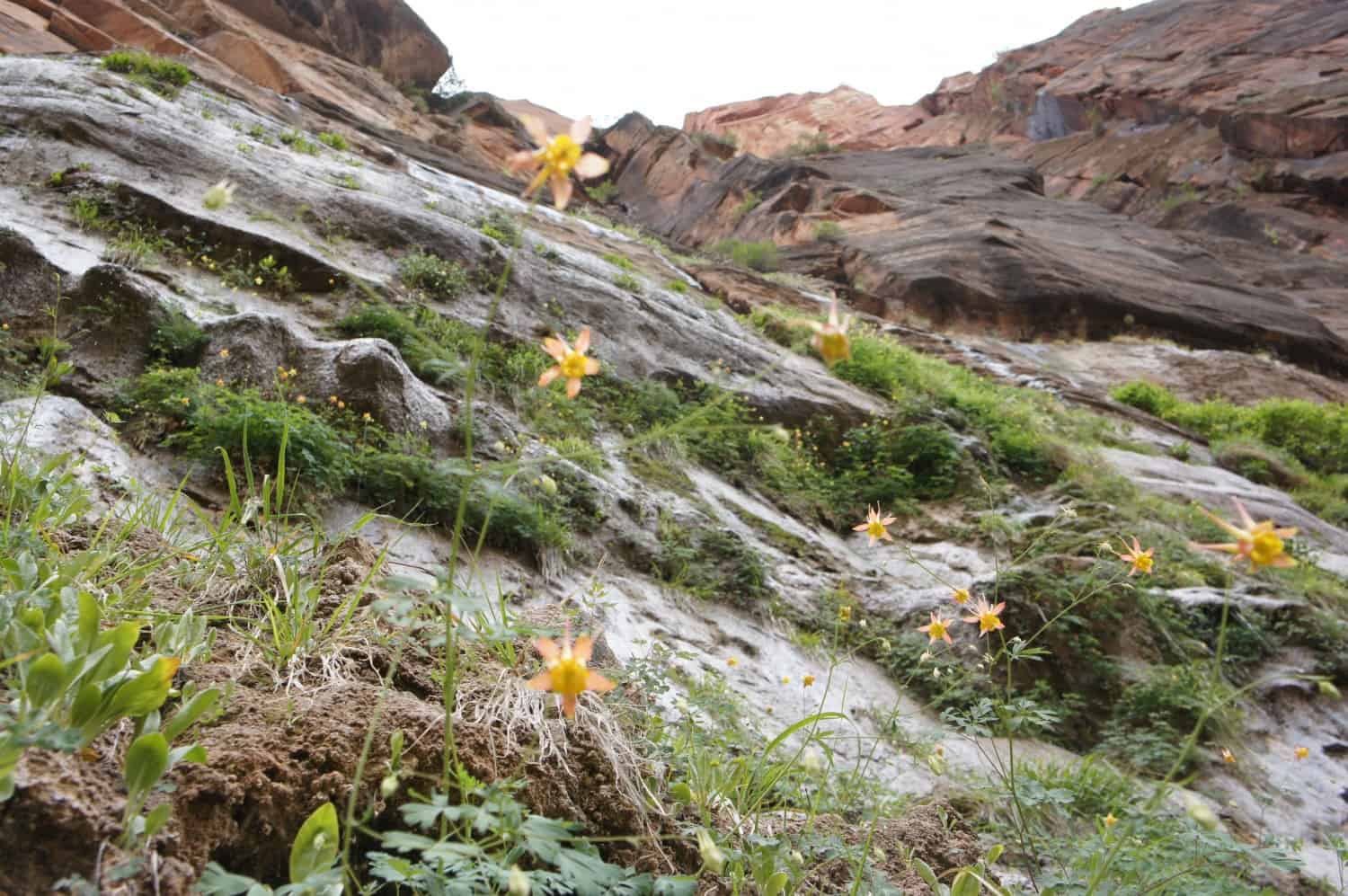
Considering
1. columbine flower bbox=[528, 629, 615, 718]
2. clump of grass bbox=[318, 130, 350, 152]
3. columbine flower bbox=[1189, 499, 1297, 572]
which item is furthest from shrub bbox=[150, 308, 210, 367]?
clump of grass bbox=[318, 130, 350, 152]

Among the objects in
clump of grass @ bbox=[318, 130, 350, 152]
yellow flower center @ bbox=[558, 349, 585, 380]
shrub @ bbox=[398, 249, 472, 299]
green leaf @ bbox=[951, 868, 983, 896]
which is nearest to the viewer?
yellow flower center @ bbox=[558, 349, 585, 380]

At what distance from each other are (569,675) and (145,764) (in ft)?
1.77

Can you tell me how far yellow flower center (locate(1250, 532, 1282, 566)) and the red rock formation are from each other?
34.8m

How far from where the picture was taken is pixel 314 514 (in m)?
3.19

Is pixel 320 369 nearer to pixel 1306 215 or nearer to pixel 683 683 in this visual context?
pixel 683 683

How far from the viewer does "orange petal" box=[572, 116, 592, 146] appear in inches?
45.4

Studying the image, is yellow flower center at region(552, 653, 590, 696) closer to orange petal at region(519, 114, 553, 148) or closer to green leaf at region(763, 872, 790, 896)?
green leaf at region(763, 872, 790, 896)

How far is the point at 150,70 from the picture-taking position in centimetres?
805

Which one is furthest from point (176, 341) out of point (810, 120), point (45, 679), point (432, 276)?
point (810, 120)

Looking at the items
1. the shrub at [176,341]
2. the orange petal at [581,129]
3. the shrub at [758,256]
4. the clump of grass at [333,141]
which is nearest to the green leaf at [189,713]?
the orange petal at [581,129]

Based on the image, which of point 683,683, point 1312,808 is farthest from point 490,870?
point 1312,808

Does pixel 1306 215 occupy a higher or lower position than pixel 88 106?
higher

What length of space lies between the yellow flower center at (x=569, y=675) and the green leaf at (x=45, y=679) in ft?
2.04

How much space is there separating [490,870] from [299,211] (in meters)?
6.49
